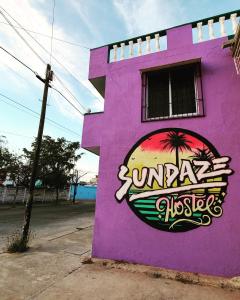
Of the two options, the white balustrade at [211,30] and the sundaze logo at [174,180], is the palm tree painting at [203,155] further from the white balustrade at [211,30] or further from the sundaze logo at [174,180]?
the white balustrade at [211,30]

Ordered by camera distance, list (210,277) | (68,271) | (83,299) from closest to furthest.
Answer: (83,299), (210,277), (68,271)

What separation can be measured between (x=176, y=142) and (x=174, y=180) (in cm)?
106

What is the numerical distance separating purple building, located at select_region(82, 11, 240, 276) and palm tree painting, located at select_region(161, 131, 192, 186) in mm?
27

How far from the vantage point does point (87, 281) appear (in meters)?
4.62

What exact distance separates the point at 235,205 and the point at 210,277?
1.74 meters

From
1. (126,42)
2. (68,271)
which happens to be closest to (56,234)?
(68,271)

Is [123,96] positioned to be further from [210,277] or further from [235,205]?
[210,277]

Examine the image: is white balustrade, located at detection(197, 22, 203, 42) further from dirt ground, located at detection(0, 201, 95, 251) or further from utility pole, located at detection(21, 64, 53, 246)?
dirt ground, located at detection(0, 201, 95, 251)

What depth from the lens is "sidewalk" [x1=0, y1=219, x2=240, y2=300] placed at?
4.05 m

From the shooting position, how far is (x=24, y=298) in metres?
3.88

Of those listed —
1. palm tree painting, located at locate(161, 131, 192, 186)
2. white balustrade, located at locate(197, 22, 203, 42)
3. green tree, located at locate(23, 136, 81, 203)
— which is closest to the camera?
palm tree painting, located at locate(161, 131, 192, 186)

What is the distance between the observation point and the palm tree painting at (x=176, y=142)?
5734 mm

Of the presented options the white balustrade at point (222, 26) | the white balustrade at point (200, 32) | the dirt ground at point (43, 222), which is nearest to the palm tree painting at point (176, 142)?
the white balustrade at point (200, 32)

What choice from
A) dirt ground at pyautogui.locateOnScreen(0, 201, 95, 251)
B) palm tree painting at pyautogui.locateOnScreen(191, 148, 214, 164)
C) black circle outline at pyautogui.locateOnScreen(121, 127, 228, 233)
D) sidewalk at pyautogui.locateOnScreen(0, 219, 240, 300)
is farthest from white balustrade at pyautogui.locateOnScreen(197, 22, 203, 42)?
dirt ground at pyautogui.locateOnScreen(0, 201, 95, 251)
